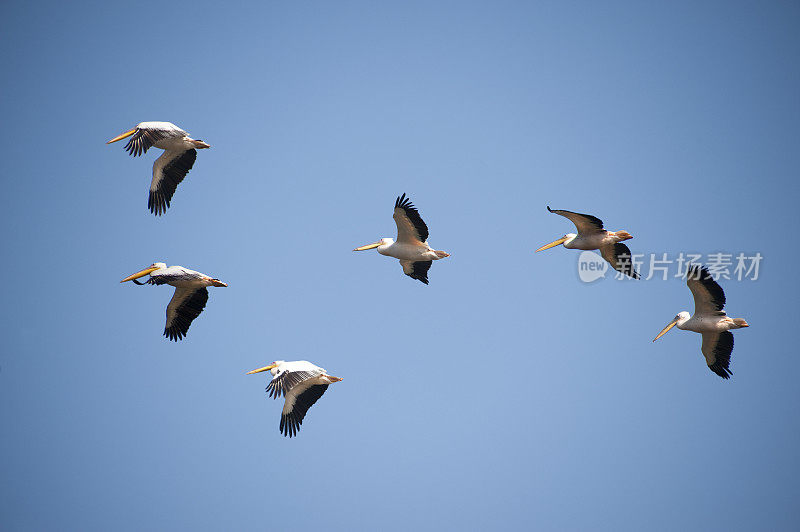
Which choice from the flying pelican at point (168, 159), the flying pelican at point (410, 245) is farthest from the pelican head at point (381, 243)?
the flying pelican at point (168, 159)

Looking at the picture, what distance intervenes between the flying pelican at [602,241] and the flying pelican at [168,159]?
7.23 m

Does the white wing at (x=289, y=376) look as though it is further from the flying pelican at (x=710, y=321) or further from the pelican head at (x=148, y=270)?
the flying pelican at (x=710, y=321)

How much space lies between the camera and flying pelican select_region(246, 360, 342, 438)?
19.7 meters

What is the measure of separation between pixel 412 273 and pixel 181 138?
5.20m

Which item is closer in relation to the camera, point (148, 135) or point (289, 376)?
point (289, 376)

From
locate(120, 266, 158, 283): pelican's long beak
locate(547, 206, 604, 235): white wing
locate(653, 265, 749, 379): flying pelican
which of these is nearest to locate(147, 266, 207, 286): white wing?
locate(120, 266, 158, 283): pelican's long beak

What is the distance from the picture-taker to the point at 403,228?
22.0 metres

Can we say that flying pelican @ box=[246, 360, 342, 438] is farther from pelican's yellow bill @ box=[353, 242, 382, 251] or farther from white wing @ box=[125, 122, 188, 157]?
white wing @ box=[125, 122, 188, 157]

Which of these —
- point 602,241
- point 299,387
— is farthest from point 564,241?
point 299,387

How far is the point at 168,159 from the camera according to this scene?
2172 centimetres

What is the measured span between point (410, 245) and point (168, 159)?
4921 millimetres

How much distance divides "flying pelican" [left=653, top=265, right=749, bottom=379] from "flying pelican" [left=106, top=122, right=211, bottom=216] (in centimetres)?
950

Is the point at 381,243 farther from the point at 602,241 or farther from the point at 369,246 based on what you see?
the point at 602,241

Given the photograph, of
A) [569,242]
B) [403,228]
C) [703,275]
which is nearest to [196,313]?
[403,228]
